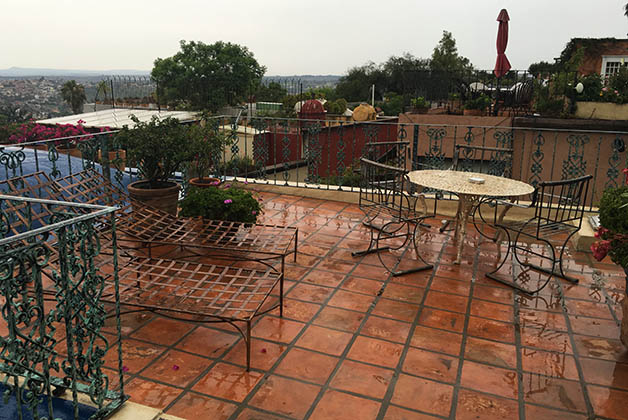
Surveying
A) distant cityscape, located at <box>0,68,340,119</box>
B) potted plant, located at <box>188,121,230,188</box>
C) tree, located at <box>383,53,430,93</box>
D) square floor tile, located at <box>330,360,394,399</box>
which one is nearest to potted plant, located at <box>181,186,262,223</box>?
potted plant, located at <box>188,121,230,188</box>

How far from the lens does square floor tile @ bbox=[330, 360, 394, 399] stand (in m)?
2.52

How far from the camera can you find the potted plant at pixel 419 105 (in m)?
14.5

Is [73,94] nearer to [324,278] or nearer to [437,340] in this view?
[324,278]

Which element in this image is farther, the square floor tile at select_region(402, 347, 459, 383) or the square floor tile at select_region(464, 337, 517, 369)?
the square floor tile at select_region(464, 337, 517, 369)

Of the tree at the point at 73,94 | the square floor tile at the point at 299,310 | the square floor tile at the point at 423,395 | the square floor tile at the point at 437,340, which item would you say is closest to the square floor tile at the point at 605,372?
the square floor tile at the point at 437,340

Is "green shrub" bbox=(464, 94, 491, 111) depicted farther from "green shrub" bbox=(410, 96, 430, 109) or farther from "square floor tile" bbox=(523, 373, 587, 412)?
"square floor tile" bbox=(523, 373, 587, 412)

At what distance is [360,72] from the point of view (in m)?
39.8

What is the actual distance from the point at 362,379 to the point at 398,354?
1.20 ft

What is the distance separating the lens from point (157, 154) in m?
4.73

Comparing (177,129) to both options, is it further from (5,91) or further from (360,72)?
(360,72)

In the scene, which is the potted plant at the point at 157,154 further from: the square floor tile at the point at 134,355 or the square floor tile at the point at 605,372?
the square floor tile at the point at 605,372

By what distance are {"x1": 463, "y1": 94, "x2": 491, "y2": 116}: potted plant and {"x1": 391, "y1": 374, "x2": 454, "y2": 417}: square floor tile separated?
1293 centimetres

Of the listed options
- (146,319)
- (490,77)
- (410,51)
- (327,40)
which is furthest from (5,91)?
(410,51)

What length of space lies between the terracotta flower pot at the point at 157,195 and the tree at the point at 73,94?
1636 inches
